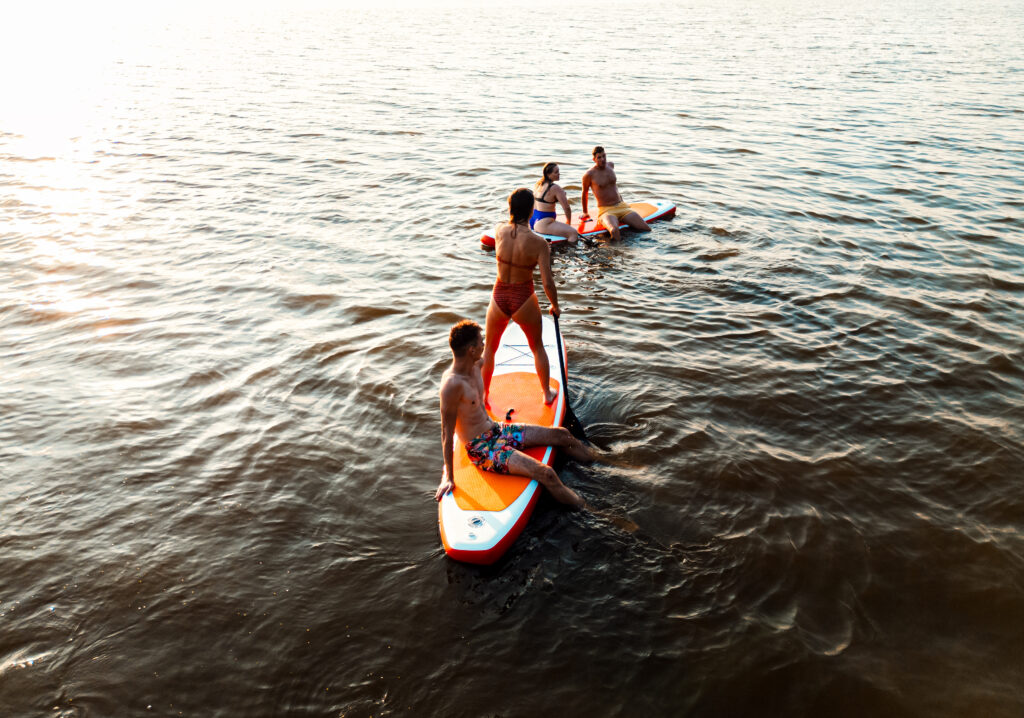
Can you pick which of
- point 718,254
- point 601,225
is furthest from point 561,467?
point 601,225

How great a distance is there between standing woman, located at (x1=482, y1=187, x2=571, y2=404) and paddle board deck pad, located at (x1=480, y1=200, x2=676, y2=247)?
5.33 meters

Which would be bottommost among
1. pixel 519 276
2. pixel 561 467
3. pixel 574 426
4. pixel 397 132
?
pixel 561 467

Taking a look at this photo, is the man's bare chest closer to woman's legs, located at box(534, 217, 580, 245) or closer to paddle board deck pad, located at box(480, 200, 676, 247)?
paddle board deck pad, located at box(480, 200, 676, 247)

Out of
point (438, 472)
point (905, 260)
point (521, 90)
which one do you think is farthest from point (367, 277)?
point (521, 90)

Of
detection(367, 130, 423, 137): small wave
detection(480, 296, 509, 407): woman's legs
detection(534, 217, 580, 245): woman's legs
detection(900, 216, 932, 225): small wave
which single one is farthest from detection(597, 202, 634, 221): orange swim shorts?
detection(367, 130, 423, 137): small wave

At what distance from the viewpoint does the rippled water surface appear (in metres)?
4.89

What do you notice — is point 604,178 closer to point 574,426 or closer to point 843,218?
point 843,218

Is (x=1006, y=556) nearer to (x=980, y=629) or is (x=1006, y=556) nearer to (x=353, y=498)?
(x=980, y=629)

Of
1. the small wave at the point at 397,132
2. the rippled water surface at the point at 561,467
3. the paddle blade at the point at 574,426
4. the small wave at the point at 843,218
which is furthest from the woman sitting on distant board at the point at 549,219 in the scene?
the small wave at the point at 397,132

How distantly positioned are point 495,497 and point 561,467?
3.17ft

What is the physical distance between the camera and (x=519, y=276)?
715 centimetres

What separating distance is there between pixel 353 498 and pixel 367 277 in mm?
5700

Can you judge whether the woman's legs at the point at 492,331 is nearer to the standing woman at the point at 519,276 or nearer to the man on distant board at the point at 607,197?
the standing woman at the point at 519,276

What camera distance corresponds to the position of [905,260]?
436 inches
